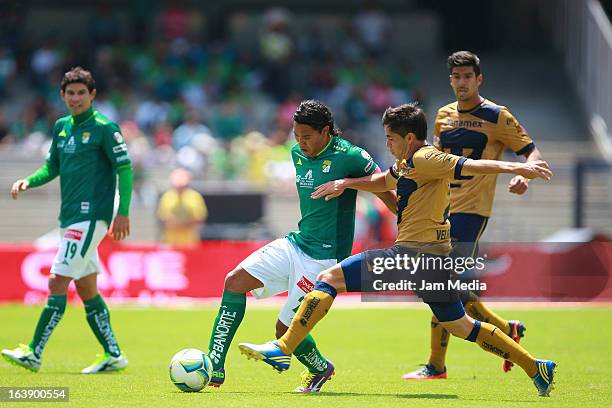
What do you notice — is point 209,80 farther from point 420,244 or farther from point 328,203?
point 420,244

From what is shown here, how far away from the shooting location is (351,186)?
8.68 metres

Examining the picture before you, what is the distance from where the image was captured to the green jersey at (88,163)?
34.3ft

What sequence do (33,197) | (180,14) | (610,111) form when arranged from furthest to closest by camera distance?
(180,14), (610,111), (33,197)

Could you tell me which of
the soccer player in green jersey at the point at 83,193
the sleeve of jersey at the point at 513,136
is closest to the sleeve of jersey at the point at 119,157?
the soccer player in green jersey at the point at 83,193

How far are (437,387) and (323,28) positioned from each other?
2204 cm

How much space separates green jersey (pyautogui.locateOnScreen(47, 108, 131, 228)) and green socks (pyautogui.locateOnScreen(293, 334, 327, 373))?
2589mm

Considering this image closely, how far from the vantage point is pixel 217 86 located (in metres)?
27.7

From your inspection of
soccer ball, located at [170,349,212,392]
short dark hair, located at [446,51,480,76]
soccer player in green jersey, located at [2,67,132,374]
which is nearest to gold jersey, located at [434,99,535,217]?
short dark hair, located at [446,51,480,76]

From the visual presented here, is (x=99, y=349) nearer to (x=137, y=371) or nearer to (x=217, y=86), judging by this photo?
(x=137, y=371)

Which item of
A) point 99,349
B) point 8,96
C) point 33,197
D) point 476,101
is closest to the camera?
point 476,101

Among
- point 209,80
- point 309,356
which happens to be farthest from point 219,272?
point 309,356

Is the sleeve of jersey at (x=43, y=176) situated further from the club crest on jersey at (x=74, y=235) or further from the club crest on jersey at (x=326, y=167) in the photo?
the club crest on jersey at (x=326, y=167)

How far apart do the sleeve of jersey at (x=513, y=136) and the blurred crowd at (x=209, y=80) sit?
43.5ft

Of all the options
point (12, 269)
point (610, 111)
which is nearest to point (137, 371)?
point (12, 269)
